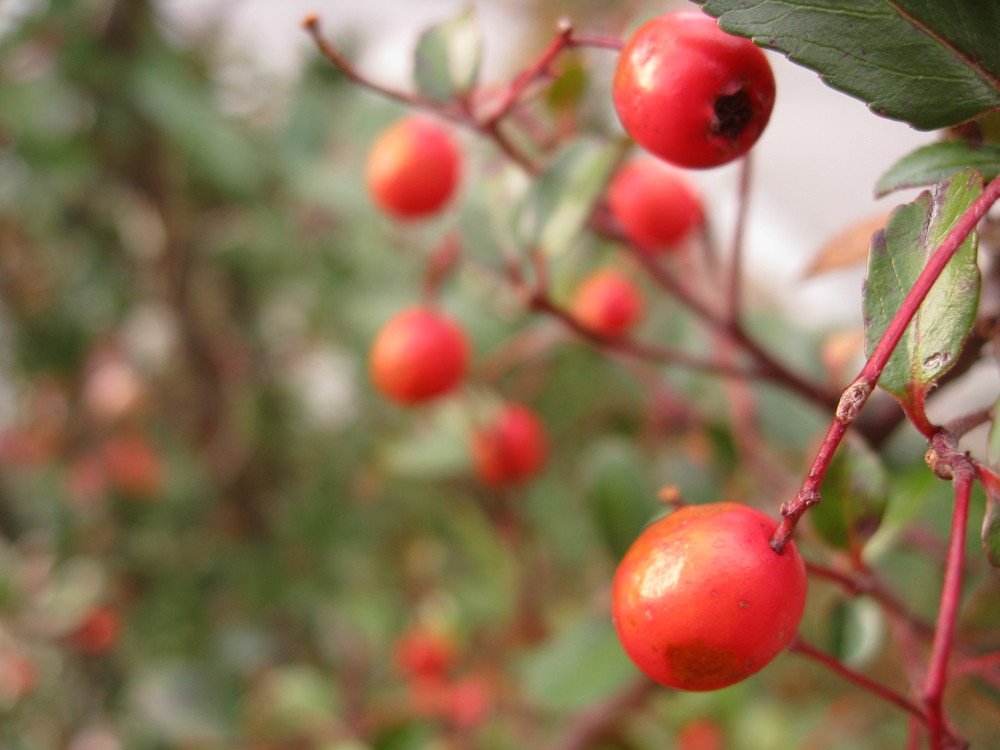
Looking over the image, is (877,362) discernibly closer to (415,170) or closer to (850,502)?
(850,502)

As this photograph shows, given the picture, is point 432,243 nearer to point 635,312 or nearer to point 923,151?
point 635,312

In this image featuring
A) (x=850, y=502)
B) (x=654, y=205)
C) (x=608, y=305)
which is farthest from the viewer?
(x=608, y=305)

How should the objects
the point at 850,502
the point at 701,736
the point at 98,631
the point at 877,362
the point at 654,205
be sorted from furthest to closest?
the point at 98,631, the point at 701,736, the point at 654,205, the point at 850,502, the point at 877,362

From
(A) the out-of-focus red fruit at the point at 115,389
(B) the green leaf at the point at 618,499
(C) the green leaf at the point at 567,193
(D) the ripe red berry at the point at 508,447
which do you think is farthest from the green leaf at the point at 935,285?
(A) the out-of-focus red fruit at the point at 115,389

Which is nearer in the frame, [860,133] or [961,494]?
[961,494]

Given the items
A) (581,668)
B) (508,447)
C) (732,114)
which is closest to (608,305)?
(508,447)

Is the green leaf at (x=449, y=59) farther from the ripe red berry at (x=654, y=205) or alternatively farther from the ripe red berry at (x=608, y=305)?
the ripe red berry at (x=608, y=305)

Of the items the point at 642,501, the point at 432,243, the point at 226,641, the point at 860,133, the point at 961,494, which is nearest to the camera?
the point at 961,494

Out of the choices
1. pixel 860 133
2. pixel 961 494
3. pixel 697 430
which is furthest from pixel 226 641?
pixel 860 133
